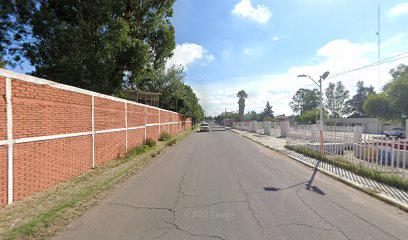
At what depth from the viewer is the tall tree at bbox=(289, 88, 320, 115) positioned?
438 ft

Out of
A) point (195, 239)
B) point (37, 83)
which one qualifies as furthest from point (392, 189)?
point (37, 83)

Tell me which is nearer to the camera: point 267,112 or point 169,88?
point 169,88

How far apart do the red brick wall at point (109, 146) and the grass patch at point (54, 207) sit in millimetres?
1900

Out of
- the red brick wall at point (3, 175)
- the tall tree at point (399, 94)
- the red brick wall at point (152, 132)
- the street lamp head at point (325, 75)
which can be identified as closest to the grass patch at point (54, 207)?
the red brick wall at point (3, 175)

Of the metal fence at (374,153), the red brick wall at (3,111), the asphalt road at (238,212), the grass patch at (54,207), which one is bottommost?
the asphalt road at (238,212)

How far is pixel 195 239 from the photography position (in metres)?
4.50

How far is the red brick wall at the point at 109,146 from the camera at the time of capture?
37.9 ft

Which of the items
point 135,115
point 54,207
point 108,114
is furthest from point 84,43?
point 54,207

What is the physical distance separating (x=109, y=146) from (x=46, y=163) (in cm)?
548

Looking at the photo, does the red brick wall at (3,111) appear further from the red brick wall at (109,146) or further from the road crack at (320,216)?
the road crack at (320,216)

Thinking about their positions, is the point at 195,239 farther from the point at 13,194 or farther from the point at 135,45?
the point at 135,45

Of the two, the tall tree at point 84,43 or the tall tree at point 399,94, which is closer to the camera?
the tall tree at point 84,43

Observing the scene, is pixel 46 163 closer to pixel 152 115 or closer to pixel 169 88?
pixel 152 115

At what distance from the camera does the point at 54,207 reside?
5.97 m
